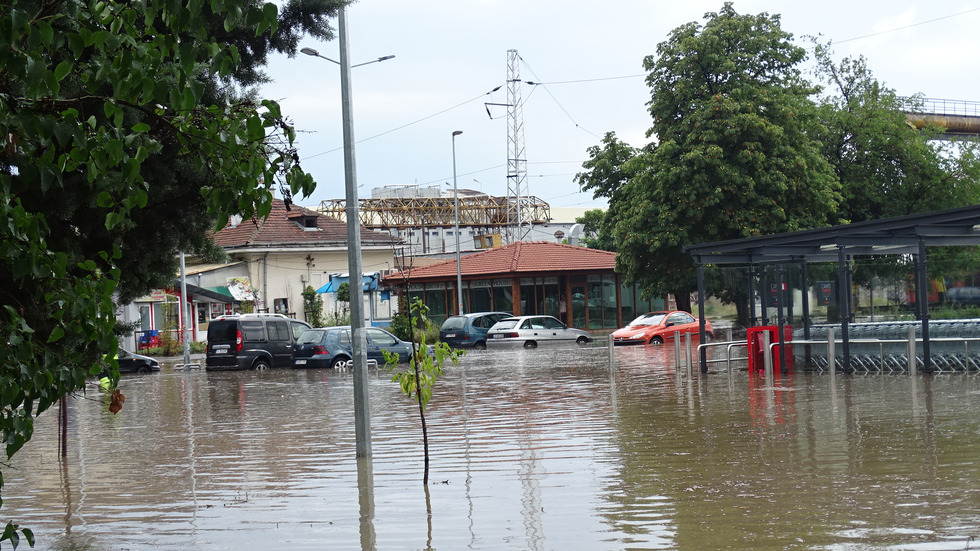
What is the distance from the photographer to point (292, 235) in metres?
54.3

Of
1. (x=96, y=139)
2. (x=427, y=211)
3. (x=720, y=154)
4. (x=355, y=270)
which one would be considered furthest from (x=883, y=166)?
(x=427, y=211)

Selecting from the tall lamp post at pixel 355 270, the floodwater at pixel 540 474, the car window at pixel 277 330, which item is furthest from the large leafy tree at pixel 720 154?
the tall lamp post at pixel 355 270

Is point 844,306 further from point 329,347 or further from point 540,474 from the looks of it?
point 329,347

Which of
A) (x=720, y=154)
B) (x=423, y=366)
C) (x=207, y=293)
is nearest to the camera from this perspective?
(x=423, y=366)

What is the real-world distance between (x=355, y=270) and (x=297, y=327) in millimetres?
22981

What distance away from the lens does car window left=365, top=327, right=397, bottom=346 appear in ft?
101

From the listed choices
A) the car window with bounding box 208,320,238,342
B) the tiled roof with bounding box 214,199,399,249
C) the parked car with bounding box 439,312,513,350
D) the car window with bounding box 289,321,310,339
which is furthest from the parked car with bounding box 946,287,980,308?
the tiled roof with bounding box 214,199,399,249

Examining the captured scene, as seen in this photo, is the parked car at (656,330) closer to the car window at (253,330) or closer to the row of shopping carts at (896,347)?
the car window at (253,330)

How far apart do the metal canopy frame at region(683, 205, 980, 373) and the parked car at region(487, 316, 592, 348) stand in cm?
1650

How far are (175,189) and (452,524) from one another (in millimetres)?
3308

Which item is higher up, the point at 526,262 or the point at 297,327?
the point at 526,262

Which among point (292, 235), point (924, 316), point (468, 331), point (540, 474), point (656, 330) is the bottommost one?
point (540, 474)

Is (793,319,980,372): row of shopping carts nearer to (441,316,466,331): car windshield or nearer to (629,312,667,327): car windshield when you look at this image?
(629,312,667,327): car windshield

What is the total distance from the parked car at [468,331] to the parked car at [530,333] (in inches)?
33.6
